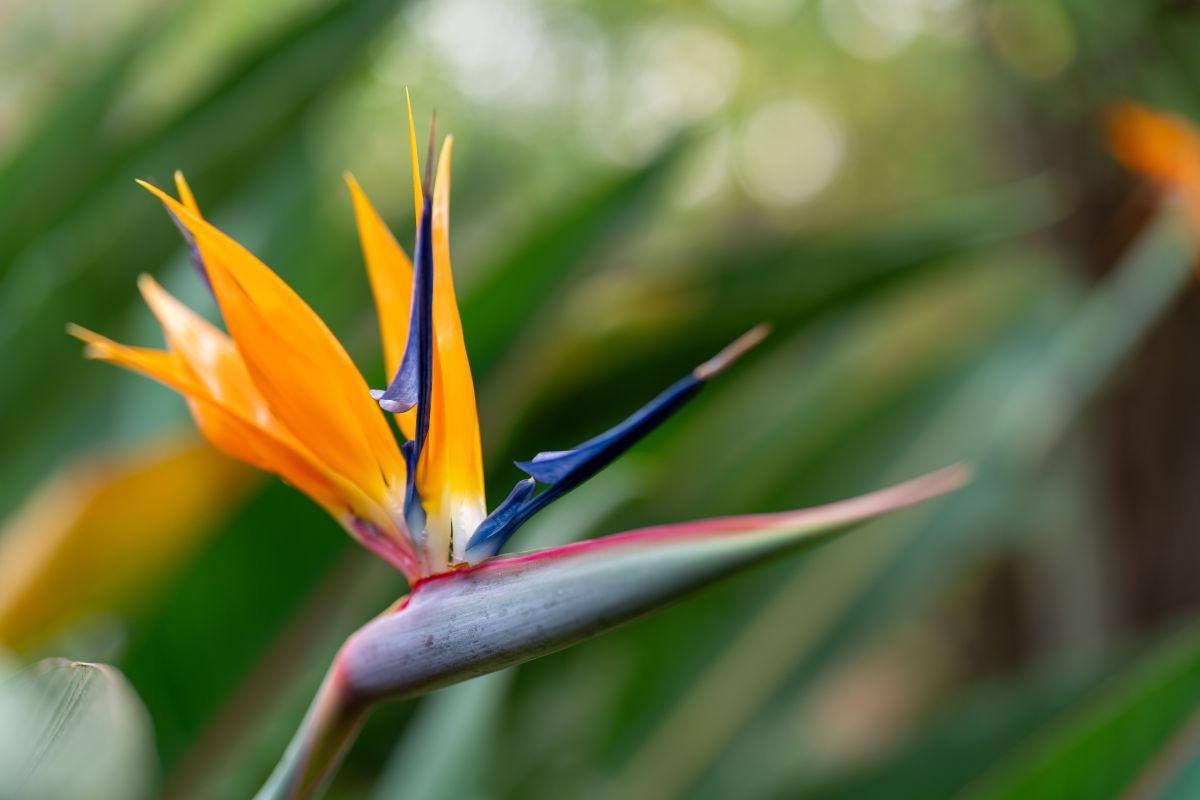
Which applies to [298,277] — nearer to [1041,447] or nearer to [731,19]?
[1041,447]

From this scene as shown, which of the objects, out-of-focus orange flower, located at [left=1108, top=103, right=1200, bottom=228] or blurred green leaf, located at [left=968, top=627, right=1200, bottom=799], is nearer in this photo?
blurred green leaf, located at [left=968, top=627, right=1200, bottom=799]

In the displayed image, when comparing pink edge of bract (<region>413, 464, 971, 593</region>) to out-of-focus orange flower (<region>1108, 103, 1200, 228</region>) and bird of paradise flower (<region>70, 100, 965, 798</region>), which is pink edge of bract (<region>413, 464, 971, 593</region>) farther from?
out-of-focus orange flower (<region>1108, 103, 1200, 228</region>)

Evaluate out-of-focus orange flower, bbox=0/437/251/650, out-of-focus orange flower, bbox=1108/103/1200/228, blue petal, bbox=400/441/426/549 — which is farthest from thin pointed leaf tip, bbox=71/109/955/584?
out-of-focus orange flower, bbox=1108/103/1200/228

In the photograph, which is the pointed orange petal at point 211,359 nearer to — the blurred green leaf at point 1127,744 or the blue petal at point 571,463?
the blue petal at point 571,463

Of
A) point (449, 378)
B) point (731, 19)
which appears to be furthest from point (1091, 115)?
point (449, 378)

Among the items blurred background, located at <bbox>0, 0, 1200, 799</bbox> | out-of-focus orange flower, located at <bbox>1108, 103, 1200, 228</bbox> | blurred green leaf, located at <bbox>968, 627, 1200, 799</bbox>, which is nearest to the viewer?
blurred green leaf, located at <bbox>968, 627, 1200, 799</bbox>

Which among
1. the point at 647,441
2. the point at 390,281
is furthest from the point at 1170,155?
the point at 390,281
